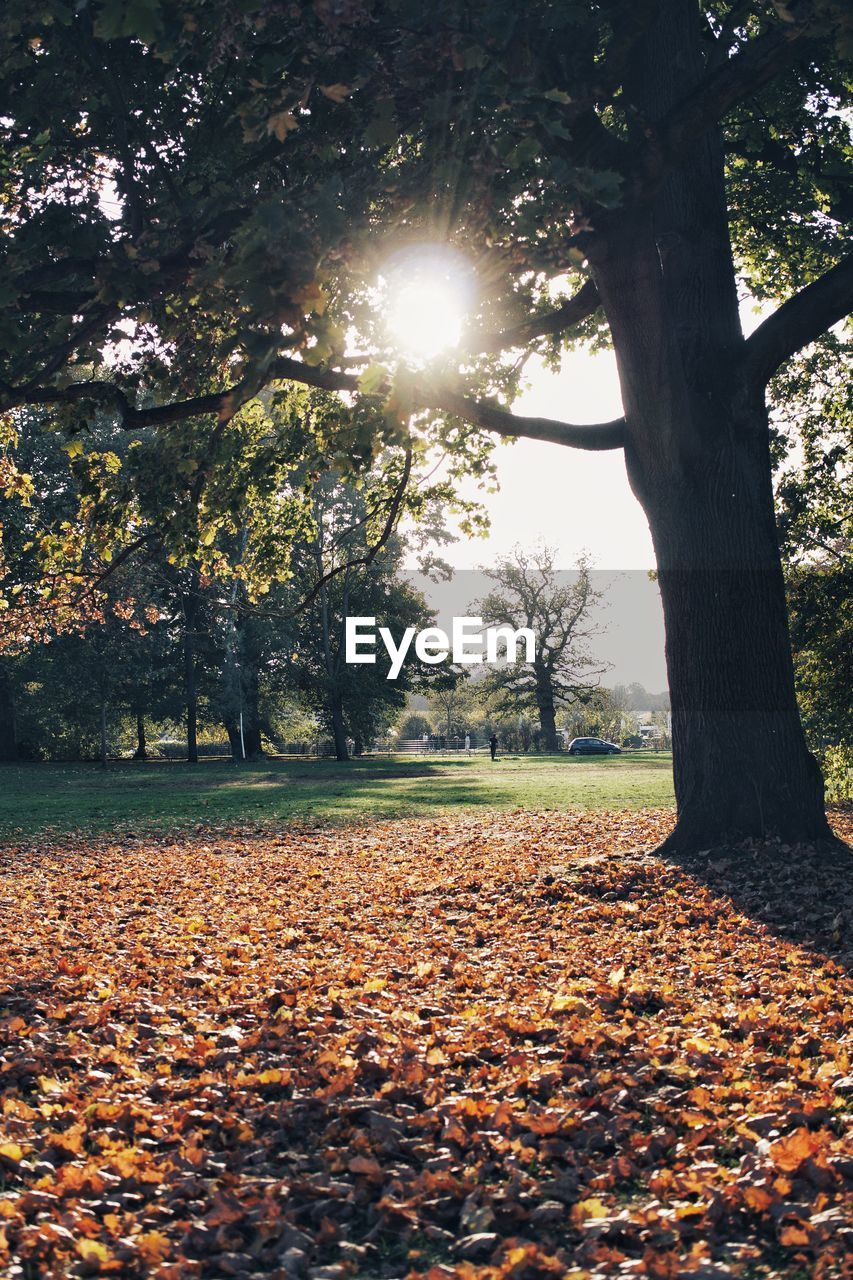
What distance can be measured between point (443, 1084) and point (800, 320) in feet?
25.5

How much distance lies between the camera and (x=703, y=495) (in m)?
9.73

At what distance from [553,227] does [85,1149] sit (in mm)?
5738

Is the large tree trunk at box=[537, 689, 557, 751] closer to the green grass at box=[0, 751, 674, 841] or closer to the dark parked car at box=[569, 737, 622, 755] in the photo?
the dark parked car at box=[569, 737, 622, 755]

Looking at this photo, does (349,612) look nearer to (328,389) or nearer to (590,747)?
(590,747)

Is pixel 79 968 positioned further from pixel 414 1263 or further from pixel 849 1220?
pixel 849 1220

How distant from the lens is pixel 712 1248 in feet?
10.3

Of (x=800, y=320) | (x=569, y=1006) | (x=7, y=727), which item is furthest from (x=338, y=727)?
(x=569, y=1006)

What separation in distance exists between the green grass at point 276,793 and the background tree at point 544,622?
92.6 feet

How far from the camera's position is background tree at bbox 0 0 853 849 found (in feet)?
20.0

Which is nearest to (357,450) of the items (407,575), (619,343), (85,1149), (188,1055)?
(619,343)

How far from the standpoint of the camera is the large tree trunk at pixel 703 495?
31.2 feet

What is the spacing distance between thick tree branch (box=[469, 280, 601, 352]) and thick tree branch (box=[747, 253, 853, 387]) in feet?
5.61

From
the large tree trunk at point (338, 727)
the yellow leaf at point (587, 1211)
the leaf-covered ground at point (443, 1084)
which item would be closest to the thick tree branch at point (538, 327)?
the leaf-covered ground at point (443, 1084)

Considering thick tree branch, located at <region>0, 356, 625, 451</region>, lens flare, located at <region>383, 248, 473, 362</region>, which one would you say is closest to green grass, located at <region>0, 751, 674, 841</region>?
thick tree branch, located at <region>0, 356, 625, 451</region>
